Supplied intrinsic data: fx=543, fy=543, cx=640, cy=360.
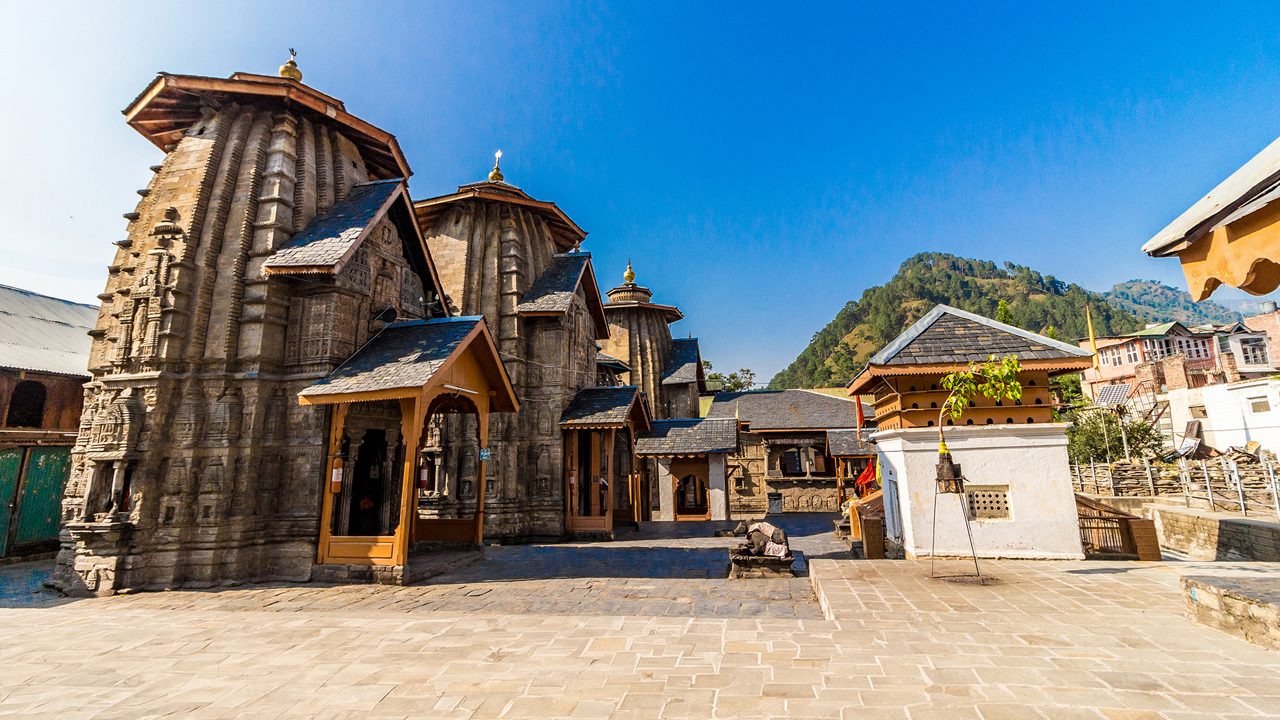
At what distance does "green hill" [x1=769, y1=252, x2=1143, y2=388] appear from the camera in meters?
103

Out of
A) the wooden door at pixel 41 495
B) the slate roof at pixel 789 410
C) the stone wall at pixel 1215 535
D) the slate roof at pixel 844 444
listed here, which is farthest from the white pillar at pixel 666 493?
the wooden door at pixel 41 495

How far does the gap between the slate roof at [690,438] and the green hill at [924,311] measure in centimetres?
6853

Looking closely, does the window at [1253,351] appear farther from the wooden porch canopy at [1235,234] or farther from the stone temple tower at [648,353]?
the wooden porch canopy at [1235,234]

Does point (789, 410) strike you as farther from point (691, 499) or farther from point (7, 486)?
point (7, 486)

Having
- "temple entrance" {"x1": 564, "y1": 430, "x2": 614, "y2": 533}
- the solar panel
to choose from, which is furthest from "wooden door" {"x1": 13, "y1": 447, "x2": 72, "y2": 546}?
the solar panel

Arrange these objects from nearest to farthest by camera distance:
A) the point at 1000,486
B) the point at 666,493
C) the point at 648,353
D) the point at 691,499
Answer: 1. the point at 1000,486
2. the point at 666,493
3. the point at 691,499
4. the point at 648,353

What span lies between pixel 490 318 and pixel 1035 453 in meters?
15.8

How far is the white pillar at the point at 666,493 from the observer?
24.8 metres

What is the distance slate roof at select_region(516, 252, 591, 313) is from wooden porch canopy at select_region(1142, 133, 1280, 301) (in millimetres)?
15964

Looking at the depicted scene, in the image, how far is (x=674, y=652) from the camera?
19.2ft

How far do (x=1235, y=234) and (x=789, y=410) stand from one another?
1093 inches

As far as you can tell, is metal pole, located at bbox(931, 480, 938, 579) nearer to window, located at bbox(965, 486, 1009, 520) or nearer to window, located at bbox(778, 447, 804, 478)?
window, located at bbox(965, 486, 1009, 520)

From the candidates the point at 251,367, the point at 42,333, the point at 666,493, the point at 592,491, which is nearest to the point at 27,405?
the point at 42,333

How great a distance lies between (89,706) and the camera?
4.87 meters
